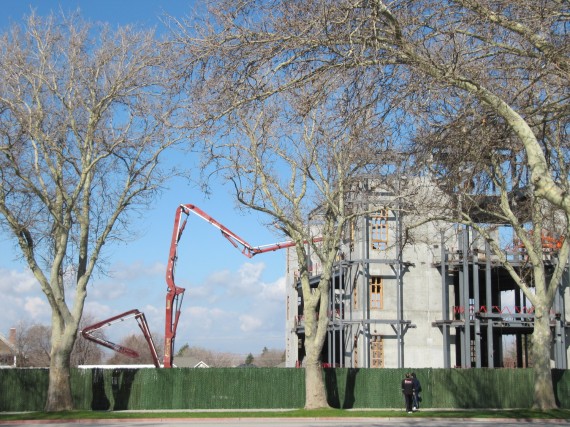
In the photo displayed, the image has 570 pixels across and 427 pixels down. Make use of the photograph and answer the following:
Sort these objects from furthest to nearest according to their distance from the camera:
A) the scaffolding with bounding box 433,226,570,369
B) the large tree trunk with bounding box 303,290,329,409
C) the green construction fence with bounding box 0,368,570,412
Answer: the scaffolding with bounding box 433,226,570,369, the green construction fence with bounding box 0,368,570,412, the large tree trunk with bounding box 303,290,329,409

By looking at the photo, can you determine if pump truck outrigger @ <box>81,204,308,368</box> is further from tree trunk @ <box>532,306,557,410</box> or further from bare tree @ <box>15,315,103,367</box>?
bare tree @ <box>15,315,103,367</box>

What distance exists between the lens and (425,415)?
30.0 meters

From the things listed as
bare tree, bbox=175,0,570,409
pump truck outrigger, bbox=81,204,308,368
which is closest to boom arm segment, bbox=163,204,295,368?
pump truck outrigger, bbox=81,204,308,368

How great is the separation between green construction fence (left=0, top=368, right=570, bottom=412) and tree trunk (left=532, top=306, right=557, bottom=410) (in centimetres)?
666

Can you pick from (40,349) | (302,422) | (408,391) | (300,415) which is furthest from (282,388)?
(40,349)

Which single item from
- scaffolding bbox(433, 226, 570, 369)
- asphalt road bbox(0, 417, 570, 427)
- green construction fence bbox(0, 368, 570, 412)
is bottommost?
asphalt road bbox(0, 417, 570, 427)

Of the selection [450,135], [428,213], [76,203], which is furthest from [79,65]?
[450,135]

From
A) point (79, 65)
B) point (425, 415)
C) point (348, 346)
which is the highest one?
point (79, 65)

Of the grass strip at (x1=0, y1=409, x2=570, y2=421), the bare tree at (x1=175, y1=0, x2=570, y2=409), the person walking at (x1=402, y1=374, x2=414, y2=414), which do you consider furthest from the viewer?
the person walking at (x1=402, y1=374, x2=414, y2=414)

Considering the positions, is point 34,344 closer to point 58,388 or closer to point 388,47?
point 58,388

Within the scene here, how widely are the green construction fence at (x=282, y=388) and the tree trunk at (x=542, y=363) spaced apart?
21.9 ft

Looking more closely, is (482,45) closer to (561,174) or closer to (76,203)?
(561,174)

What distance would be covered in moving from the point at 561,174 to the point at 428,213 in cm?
1241

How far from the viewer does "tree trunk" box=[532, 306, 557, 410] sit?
29891 millimetres
